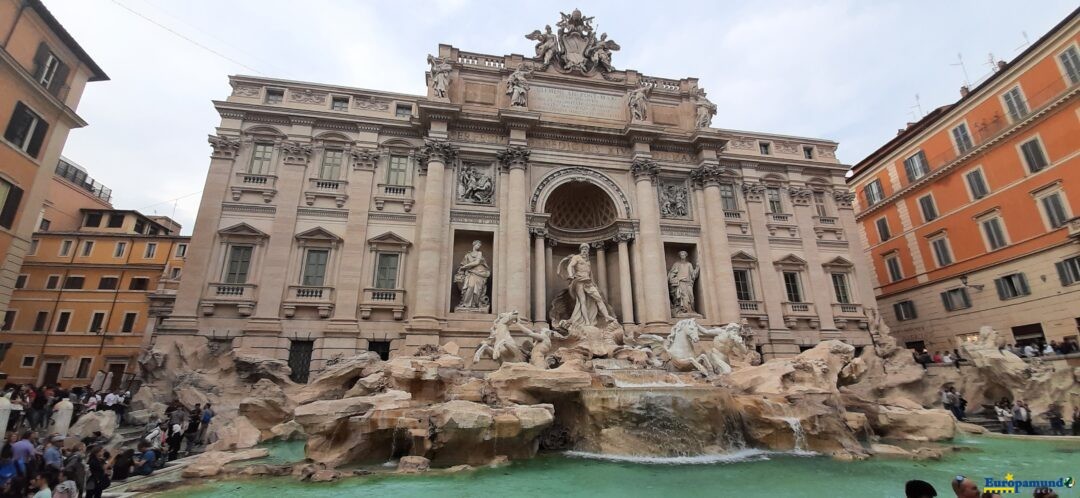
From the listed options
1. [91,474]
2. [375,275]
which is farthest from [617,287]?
[91,474]

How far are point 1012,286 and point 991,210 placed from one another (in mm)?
3562

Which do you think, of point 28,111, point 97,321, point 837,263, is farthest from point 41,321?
point 837,263

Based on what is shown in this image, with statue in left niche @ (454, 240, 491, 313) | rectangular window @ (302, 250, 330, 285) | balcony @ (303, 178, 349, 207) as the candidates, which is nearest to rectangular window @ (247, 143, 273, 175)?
balcony @ (303, 178, 349, 207)

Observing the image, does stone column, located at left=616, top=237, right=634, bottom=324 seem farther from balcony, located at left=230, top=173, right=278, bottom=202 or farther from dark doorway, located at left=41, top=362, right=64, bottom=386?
dark doorway, located at left=41, top=362, right=64, bottom=386

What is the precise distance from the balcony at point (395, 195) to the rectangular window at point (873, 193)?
2735cm

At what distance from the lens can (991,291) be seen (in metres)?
20.8

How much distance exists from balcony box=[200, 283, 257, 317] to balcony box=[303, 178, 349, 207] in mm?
4018

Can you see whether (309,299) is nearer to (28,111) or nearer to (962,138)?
(28,111)

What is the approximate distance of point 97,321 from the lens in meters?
28.1

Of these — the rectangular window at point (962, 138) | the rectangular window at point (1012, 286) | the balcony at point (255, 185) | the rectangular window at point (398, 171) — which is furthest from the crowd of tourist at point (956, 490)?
the rectangular window at point (962, 138)

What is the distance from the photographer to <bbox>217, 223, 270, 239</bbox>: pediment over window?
17.2 meters

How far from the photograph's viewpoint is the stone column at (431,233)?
55.0 feet

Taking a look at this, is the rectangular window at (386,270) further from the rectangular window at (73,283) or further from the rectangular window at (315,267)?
the rectangular window at (73,283)

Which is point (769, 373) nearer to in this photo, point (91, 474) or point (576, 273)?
point (576, 273)
